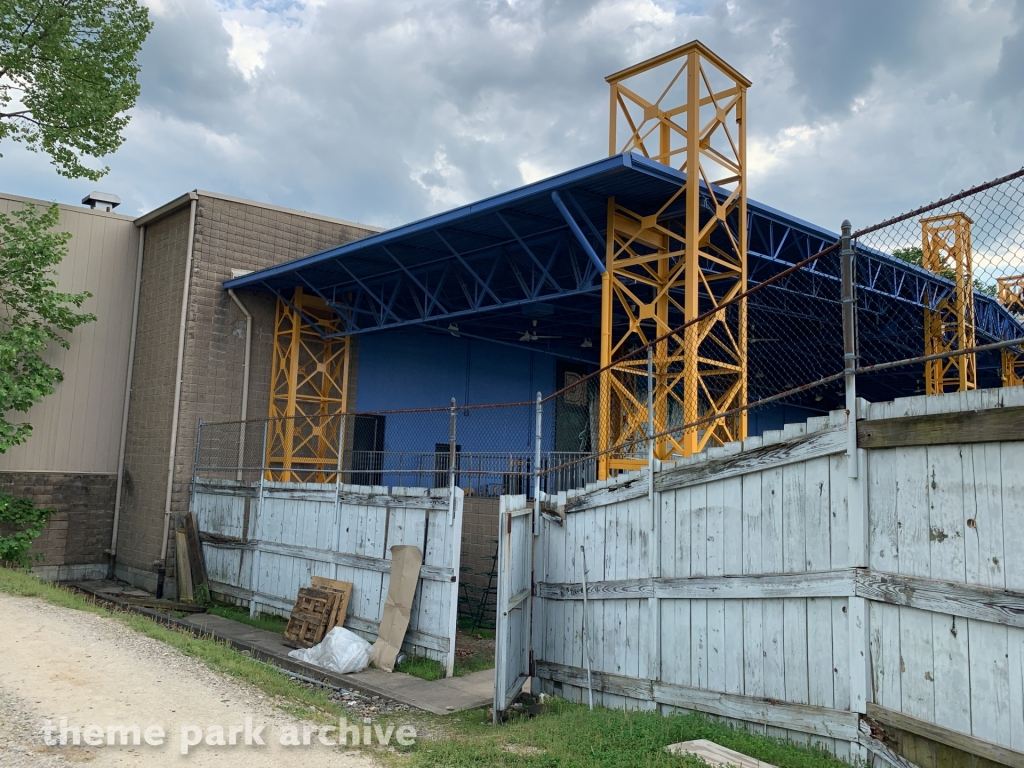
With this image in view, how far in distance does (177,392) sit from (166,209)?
4.44 meters

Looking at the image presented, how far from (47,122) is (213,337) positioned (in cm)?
744

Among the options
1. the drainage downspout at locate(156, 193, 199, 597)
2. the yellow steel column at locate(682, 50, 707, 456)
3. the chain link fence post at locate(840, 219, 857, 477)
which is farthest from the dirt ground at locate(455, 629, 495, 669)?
the drainage downspout at locate(156, 193, 199, 597)

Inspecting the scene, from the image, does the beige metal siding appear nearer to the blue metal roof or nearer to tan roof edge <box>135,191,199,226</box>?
tan roof edge <box>135,191,199,226</box>

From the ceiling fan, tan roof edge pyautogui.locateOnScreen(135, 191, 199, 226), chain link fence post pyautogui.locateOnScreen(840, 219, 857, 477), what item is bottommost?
chain link fence post pyautogui.locateOnScreen(840, 219, 857, 477)

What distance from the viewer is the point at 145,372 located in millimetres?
17938

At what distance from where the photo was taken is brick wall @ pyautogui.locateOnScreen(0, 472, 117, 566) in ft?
55.6

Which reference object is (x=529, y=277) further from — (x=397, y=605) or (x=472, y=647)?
(x=397, y=605)

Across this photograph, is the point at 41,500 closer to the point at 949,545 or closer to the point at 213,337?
the point at 213,337

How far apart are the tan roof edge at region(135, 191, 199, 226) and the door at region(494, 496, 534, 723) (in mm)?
12300

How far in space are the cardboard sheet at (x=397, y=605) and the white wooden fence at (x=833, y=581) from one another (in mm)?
3292

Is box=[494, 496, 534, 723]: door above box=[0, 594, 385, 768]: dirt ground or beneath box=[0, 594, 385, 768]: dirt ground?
above

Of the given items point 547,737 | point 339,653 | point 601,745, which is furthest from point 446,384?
point 601,745

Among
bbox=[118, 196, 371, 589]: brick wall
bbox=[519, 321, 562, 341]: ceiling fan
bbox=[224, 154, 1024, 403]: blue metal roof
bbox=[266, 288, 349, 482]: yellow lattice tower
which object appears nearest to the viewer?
bbox=[224, 154, 1024, 403]: blue metal roof

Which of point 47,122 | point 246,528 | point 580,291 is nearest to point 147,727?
point 246,528
